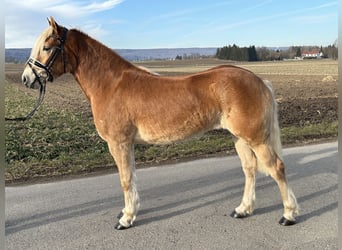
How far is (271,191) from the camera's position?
16.0 ft

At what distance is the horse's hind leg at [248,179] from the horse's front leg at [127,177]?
1215 millimetres

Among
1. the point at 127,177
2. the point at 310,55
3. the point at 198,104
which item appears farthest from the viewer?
the point at 310,55

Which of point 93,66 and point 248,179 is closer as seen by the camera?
point 93,66

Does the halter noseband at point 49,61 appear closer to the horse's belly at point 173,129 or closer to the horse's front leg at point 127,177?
the horse's front leg at point 127,177

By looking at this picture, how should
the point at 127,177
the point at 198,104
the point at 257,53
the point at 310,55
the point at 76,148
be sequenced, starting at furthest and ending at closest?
1. the point at 257,53
2. the point at 310,55
3. the point at 76,148
4. the point at 127,177
5. the point at 198,104

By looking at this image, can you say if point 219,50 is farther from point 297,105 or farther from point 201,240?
point 201,240

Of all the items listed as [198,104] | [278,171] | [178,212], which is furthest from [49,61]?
[278,171]

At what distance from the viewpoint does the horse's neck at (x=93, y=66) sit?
398 centimetres

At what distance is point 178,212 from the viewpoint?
4.22m

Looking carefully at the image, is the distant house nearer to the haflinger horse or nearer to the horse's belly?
the haflinger horse

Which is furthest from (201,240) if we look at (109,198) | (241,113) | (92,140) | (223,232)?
(92,140)

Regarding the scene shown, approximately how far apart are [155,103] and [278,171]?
158 cm

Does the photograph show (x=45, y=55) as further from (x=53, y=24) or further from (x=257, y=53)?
(x=257, y=53)

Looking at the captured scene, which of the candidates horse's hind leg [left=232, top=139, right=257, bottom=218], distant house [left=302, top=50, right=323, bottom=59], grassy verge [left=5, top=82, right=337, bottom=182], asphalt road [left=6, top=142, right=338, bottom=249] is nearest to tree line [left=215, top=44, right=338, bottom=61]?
distant house [left=302, top=50, right=323, bottom=59]
